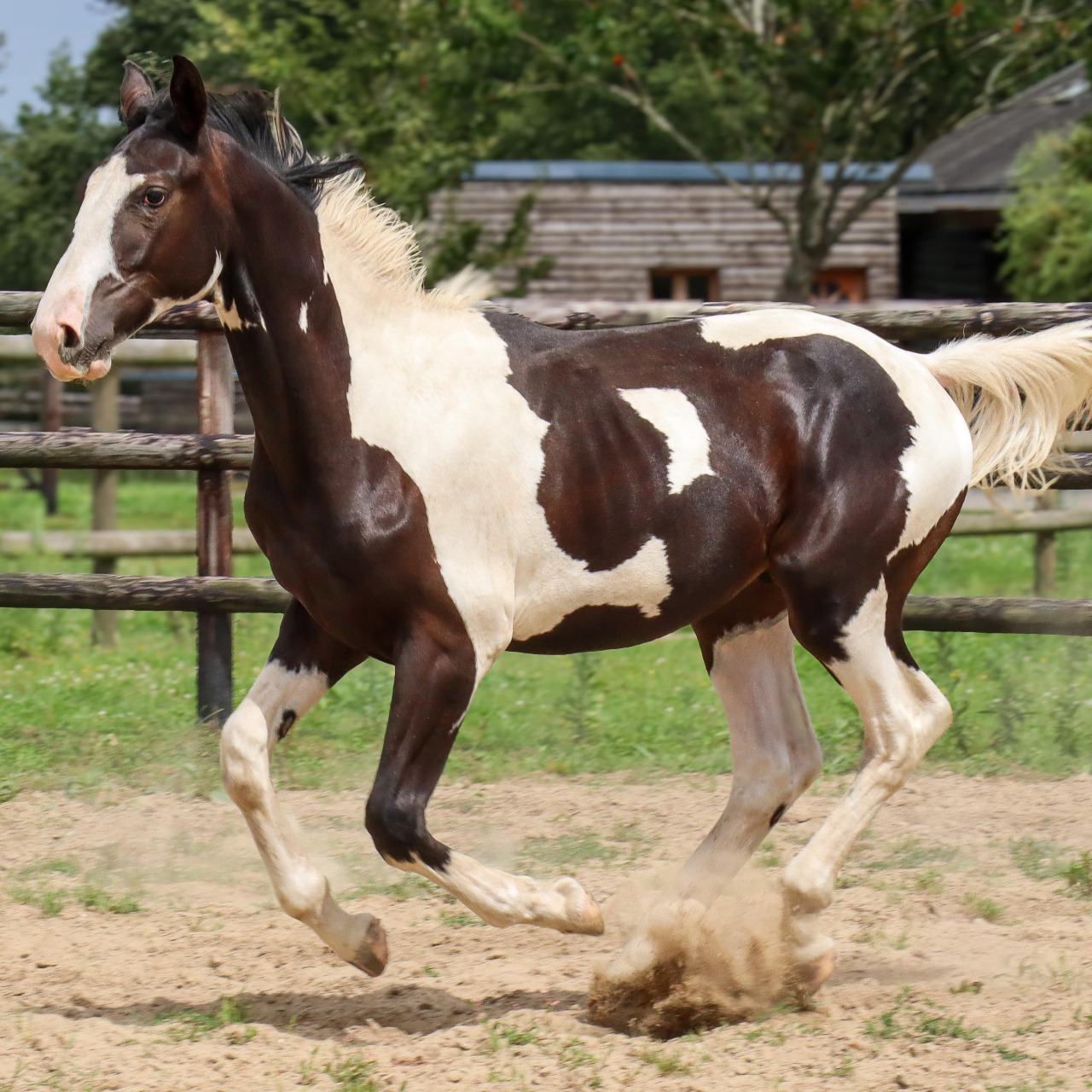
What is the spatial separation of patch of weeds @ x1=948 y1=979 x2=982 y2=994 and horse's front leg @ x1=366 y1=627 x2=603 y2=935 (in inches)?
35.0

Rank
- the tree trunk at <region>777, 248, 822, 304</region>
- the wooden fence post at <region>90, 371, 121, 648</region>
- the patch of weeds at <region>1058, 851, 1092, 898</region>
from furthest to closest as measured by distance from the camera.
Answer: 1. the tree trunk at <region>777, 248, 822, 304</region>
2. the wooden fence post at <region>90, 371, 121, 648</region>
3. the patch of weeds at <region>1058, 851, 1092, 898</region>

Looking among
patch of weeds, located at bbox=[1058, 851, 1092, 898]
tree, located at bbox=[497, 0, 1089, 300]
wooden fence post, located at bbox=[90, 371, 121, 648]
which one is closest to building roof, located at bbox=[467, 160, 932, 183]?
tree, located at bbox=[497, 0, 1089, 300]

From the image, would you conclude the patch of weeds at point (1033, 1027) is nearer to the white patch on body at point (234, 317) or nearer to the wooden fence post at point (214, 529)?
the white patch on body at point (234, 317)

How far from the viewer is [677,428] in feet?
11.7

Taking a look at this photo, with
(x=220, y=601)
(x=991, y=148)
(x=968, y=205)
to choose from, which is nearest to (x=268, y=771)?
(x=220, y=601)

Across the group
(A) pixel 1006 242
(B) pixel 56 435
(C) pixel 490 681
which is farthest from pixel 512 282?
(B) pixel 56 435

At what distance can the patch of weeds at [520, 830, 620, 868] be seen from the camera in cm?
452

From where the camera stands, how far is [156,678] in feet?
22.1

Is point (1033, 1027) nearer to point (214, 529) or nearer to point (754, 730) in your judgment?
point (754, 730)

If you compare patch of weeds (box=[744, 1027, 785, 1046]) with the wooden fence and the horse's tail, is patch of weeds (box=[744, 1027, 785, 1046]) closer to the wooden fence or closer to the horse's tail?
the horse's tail

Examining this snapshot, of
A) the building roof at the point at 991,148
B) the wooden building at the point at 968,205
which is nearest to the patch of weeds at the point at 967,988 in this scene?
the building roof at the point at 991,148

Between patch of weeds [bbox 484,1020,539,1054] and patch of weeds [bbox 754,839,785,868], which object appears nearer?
patch of weeds [bbox 484,1020,539,1054]

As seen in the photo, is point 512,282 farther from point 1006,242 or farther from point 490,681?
point 490,681

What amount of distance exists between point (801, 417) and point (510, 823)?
187 cm
